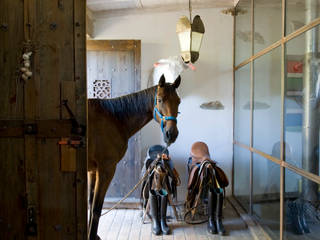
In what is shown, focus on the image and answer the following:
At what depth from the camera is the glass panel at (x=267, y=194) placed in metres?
2.38

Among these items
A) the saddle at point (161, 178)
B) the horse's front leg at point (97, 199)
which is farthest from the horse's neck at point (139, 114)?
the saddle at point (161, 178)

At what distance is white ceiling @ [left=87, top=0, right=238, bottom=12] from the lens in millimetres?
3419

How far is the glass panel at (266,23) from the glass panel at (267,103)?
0.47 ft

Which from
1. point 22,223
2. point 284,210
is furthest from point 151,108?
point 284,210

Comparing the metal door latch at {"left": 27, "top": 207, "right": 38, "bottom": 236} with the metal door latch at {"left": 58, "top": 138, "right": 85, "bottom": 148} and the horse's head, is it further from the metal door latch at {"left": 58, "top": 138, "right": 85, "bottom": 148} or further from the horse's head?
the horse's head

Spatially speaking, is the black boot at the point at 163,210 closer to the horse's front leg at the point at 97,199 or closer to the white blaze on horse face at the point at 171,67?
the horse's front leg at the point at 97,199

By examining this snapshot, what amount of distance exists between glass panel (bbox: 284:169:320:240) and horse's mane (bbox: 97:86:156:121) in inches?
52.9

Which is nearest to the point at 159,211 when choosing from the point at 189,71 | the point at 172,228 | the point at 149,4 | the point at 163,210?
the point at 163,210

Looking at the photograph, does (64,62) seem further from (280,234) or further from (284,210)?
(280,234)

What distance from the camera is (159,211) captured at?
9.16 ft

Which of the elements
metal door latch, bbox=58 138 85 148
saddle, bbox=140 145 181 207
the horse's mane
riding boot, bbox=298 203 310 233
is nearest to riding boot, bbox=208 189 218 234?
saddle, bbox=140 145 181 207

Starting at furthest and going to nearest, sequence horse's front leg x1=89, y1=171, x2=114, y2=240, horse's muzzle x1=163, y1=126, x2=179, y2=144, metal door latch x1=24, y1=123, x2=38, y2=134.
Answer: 1. horse's muzzle x1=163, y1=126, x2=179, y2=144
2. horse's front leg x1=89, y1=171, x2=114, y2=240
3. metal door latch x1=24, y1=123, x2=38, y2=134

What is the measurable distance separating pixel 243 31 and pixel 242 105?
3.31 ft

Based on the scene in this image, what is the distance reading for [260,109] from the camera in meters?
2.84
